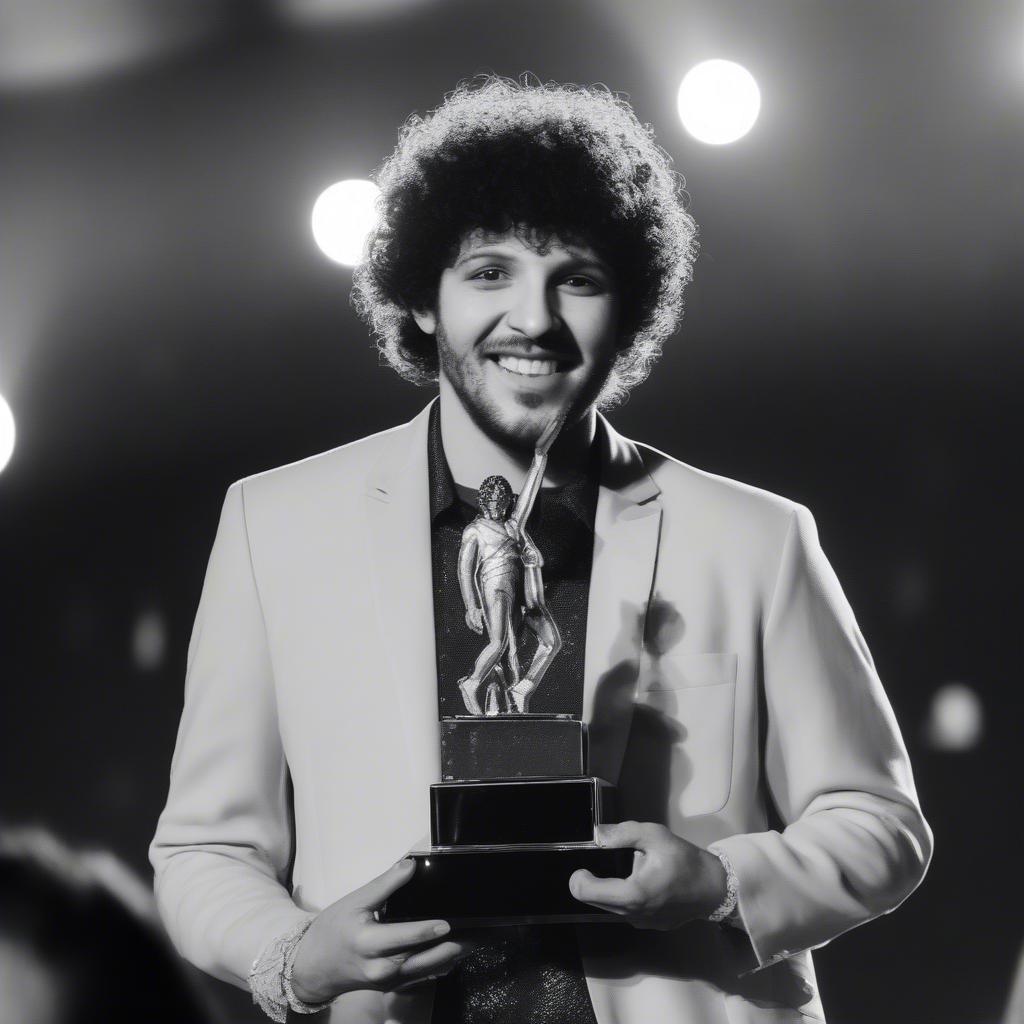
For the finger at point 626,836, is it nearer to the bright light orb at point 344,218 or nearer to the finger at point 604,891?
the finger at point 604,891

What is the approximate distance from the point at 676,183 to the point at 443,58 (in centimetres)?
51

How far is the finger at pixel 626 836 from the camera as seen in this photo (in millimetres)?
1537

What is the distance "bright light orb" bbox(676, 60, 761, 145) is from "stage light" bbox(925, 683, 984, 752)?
1.07 m

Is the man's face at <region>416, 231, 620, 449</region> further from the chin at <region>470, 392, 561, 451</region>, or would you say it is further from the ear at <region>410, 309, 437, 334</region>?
the ear at <region>410, 309, 437, 334</region>

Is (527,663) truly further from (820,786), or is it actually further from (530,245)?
(530,245)

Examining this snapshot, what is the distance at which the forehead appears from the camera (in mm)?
1984

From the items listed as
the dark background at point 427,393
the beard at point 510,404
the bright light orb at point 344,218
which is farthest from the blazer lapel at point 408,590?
the bright light orb at point 344,218

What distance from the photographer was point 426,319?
218 centimetres

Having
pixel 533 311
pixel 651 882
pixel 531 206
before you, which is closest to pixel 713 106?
pixel 531 206

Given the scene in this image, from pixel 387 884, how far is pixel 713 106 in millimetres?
1607

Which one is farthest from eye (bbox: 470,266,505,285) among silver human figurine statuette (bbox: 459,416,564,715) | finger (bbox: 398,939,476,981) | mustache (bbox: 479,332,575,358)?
finger (bbox: 398,939,476,981)

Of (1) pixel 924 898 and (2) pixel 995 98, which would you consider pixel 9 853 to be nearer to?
(1) pixel 924 898

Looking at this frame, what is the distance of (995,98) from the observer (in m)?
2.51

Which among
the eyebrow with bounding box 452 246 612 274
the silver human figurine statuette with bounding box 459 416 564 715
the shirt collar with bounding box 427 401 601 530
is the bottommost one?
the silver human figurine statuette with bounding box 459 416 564 715
